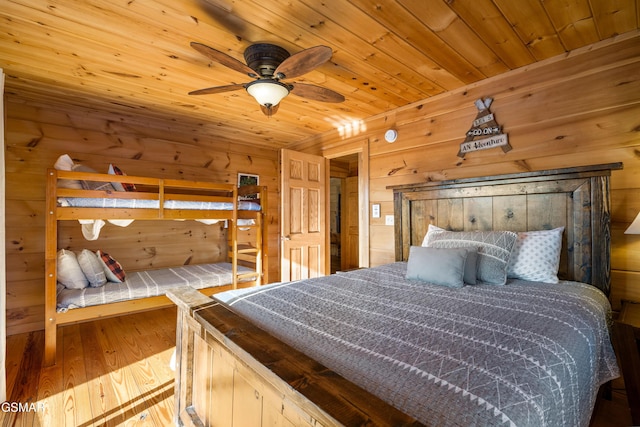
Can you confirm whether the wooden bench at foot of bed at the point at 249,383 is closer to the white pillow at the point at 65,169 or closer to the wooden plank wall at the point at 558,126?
the white pillow at the point at 65,169

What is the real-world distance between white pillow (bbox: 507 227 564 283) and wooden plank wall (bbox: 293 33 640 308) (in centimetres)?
44

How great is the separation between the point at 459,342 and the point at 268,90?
5.69 feet

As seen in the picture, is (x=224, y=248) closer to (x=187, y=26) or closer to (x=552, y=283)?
(x=187, y=26)

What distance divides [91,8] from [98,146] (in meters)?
2.10

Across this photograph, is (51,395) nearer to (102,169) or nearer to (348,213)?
(102,169)

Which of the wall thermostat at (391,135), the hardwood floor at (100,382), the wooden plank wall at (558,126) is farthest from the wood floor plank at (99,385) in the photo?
the wall thermostat at (391,135)

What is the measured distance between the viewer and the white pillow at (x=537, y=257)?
1.76 metres

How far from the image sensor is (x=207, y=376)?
4.09 ft

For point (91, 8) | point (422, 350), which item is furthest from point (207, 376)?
point (91, 8)

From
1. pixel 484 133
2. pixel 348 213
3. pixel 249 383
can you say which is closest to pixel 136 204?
pixel 249 383

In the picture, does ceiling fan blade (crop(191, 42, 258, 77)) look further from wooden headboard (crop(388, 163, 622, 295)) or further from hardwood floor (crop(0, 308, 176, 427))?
hardwood floor (crop(0, 308, 176, 427))

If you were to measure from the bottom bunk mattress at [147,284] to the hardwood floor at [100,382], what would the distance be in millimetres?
437

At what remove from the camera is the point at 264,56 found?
192 centimetres

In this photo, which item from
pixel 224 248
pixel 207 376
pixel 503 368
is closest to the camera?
pixel 503 368
